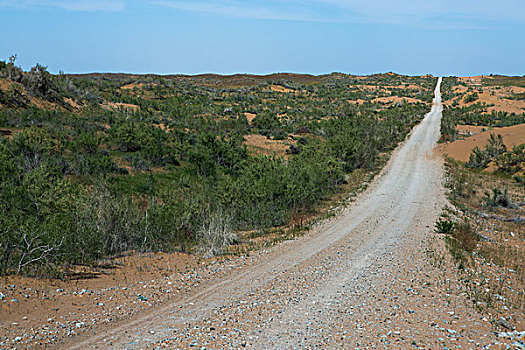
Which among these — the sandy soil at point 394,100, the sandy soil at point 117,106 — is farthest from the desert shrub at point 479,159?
the sandy soil at point 394,100

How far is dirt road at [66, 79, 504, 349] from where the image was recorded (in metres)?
5.83

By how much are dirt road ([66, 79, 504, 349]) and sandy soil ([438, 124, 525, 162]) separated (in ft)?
64.6

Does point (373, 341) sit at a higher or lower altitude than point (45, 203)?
lower

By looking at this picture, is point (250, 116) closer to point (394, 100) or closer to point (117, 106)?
point (117, 106)

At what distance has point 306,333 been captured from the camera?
6125 millimetres

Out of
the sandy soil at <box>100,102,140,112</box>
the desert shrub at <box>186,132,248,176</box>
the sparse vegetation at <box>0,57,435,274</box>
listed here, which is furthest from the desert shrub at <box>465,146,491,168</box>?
the sandy soil at <box>100,102,140,112</box>

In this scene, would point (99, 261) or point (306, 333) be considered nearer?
point (306, 333)

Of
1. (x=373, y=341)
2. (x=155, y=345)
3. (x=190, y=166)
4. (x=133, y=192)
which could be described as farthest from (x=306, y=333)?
(x=190, y=166)

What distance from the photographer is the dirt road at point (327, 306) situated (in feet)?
19.1

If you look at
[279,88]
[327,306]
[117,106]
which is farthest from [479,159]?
[279,88]

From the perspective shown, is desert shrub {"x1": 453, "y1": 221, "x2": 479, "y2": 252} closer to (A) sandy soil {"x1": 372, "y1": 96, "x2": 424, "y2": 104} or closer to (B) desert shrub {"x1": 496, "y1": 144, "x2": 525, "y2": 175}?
(B) desert shrub {"x1": 496, "y1": 144, "x2": 525, "y2": 175}

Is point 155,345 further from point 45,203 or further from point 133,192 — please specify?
point 133,192

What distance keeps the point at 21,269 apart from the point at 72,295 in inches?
54.6

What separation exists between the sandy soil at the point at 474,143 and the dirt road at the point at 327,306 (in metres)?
19.7
